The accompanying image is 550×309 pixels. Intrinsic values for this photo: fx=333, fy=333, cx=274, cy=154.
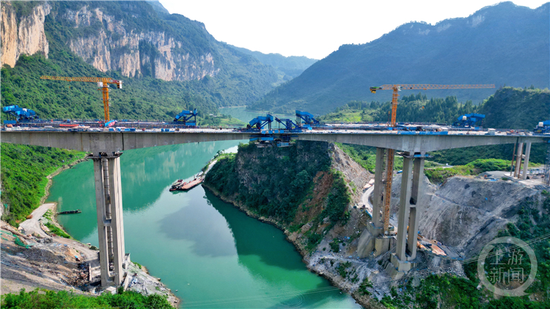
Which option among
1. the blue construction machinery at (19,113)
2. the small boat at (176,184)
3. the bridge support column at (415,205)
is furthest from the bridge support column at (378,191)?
the small boat at (176,184)

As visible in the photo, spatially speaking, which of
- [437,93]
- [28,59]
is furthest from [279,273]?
[437,93]

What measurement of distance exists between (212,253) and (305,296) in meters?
11.2

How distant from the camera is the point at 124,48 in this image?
142125mm

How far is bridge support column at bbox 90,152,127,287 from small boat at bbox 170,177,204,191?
29996 mm

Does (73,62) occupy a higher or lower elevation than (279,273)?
higher

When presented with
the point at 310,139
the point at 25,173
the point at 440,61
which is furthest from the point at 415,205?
the point at 440,61

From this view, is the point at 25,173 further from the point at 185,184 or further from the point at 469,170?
the point at 469,170

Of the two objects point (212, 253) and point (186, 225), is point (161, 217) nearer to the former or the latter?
point (186, 225)

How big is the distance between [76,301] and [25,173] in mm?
42629

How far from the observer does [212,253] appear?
33688 mm

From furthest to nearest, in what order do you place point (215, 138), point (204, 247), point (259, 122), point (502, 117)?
point (502, 117)
point (204, 247)
point (259, 122)
point (215, 138)

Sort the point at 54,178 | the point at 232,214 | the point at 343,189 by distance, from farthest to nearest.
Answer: the point at 54,178 < the point at 232,214 < the point at 343,189

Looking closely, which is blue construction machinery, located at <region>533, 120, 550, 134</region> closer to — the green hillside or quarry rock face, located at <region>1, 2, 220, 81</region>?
the green hillside

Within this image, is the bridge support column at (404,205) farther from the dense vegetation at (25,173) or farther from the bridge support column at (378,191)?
the dense vegetation at (25,173)
